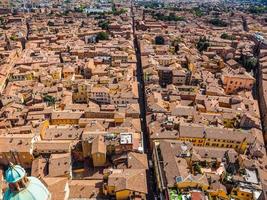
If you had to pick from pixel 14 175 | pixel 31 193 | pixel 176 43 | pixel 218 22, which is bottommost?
pixel 176 43

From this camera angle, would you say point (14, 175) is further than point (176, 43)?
No

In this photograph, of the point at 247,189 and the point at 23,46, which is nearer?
the point at 247,189

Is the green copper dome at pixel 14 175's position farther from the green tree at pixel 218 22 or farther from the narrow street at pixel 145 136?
the green tree at pixel 218 22

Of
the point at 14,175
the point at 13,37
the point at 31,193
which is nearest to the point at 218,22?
the point at 13,37

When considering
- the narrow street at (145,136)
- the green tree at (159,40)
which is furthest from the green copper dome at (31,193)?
the green tree at (159,40)

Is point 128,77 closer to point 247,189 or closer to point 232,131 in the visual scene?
Result: point 232,131

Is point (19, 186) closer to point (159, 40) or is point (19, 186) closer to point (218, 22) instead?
point (159, 40)

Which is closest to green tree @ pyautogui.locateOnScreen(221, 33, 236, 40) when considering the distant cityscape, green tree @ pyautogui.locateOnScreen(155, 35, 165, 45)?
the distant cityscape

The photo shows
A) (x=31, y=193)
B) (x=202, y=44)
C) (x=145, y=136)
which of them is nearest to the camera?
(x=31, y=193)

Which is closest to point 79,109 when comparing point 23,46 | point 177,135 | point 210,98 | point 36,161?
point 36,161
